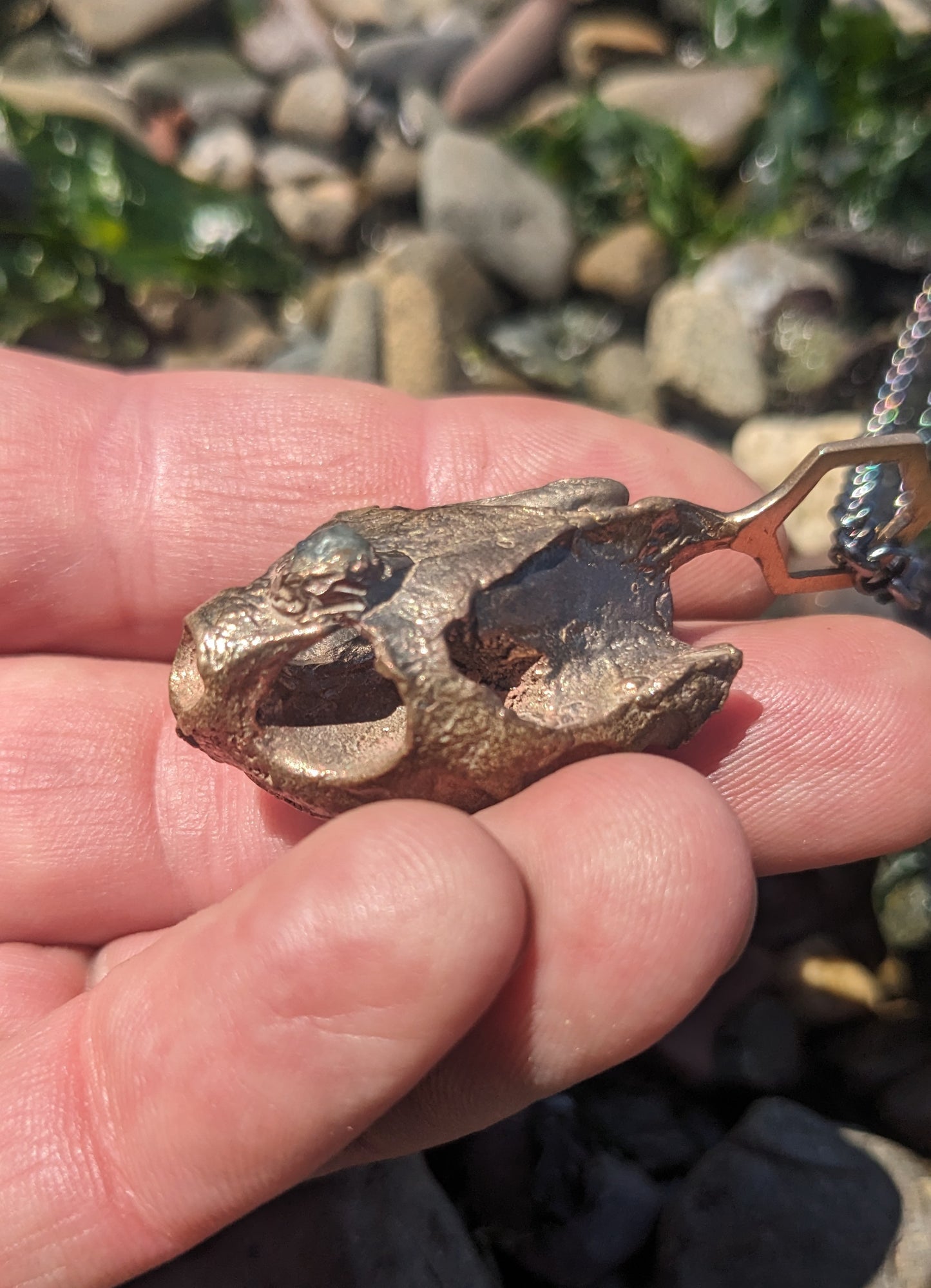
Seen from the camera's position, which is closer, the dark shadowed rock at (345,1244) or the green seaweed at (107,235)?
the dark shadowed rock at (345,1244)

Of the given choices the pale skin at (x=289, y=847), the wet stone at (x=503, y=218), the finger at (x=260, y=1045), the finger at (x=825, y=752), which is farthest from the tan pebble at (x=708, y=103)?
the finger at (x=260, y=1045)

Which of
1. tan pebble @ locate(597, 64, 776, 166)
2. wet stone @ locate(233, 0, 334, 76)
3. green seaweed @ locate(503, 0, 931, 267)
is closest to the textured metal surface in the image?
green seaweed @ locate(503, 0, 931, 267)

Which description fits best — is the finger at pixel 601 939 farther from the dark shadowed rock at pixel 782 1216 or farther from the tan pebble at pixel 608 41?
the tan pebble at pixel 608 41

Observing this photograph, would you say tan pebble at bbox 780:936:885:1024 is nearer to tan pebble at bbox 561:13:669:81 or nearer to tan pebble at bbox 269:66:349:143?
tan pebble at bbox 561:13:669:81

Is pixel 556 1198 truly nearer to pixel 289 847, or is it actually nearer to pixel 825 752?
pixel 289 847

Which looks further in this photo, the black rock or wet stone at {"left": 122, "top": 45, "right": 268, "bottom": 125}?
wet stone at {"left": 122, "top": 45, "right": 268, "bottom": 125}

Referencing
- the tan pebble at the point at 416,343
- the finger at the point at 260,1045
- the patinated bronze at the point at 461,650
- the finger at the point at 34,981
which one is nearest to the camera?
the finger at the point at 260,1045

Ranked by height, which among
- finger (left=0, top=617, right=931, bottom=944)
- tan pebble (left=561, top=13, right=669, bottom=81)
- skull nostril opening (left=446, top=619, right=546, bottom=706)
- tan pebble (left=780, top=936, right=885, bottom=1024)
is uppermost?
tan pebble (left=561, top=13, right=669, bottom=81)

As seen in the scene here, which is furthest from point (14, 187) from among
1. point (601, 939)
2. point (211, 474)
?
point (601, 939)

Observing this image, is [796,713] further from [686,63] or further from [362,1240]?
[686,63]
